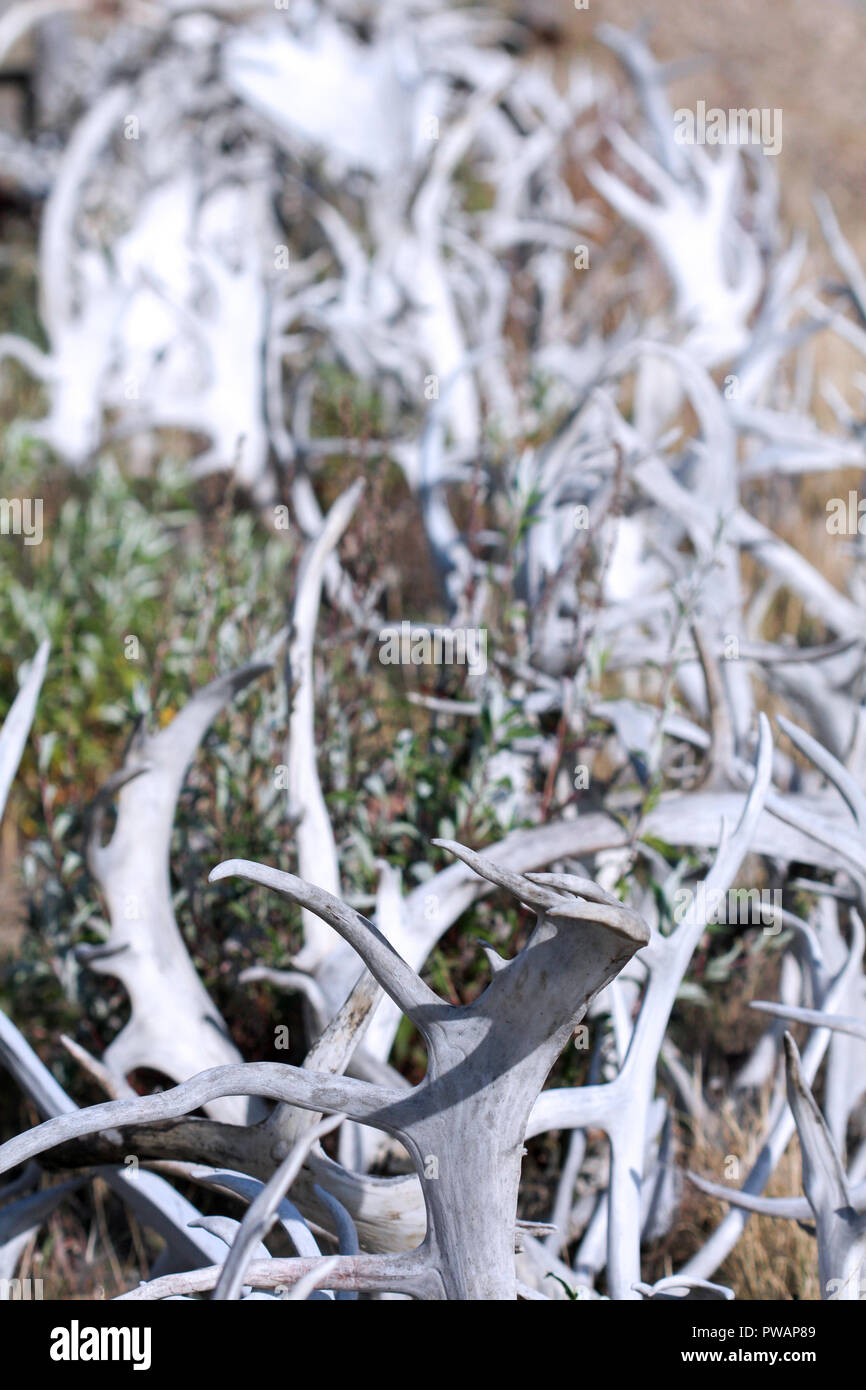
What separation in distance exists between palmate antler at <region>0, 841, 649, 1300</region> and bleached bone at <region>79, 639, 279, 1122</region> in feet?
1.77

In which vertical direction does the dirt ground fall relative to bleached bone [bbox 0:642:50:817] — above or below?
above

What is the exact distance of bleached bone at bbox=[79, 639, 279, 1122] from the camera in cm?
168

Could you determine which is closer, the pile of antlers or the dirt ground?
the pile of antlers

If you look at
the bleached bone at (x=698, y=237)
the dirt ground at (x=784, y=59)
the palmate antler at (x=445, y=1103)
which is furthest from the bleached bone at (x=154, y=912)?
the dirt ground at (x=784, y=59)

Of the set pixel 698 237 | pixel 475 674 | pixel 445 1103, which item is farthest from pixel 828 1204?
pixel 698 237

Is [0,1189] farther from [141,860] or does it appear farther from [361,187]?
[361,187]

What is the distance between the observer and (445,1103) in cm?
120

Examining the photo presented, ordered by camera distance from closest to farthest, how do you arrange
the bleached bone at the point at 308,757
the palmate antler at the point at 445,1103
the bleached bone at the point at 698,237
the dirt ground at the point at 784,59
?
the palmate antler at the point at 445,1103 → the bleached bone at the point at 308,757 → the bleached bone at the point at 698,237 → the dirt ground at the point at 784,59

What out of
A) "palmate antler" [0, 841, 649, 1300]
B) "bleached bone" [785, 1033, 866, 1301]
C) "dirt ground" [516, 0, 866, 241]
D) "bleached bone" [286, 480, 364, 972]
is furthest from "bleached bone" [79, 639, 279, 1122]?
"dirt ground" [516, 0, 866, 241]

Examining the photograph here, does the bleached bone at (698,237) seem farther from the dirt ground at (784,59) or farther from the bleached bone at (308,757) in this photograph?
the dirt ground at (784,59)

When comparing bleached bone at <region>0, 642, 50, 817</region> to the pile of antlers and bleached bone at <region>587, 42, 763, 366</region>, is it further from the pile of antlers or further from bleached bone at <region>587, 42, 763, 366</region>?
bleached bone at <region>587, 42, 763, 366</region>

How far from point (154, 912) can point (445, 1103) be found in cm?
73

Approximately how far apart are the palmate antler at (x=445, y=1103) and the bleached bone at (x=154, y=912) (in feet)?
1.77

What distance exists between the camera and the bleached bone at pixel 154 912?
168 cm
